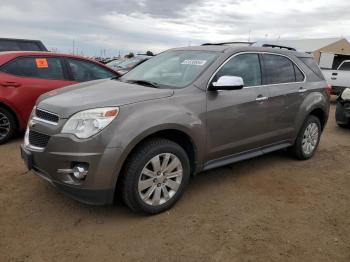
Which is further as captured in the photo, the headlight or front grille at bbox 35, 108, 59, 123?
front grille at bbox 35, 108, 59, 123

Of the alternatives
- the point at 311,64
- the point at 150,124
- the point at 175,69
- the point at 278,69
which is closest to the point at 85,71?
the point at 175,69

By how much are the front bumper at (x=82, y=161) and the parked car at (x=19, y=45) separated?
7.10m

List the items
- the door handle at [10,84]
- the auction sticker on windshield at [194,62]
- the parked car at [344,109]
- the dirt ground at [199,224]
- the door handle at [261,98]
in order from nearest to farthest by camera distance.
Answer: the dirt ground at [199,224]
the auction sticker on windshield at [194,62]
the door handle at [261,98]
the door handle at [10,84]
the parked car at [344,109]

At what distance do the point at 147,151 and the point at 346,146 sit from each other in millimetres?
4786

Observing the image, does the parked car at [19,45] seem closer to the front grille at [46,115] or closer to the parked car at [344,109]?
the front grille at [46,115]

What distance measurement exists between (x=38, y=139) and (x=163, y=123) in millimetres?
1200

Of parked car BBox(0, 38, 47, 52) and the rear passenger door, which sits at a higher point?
parked car BBox(0, 38, 47, 52)

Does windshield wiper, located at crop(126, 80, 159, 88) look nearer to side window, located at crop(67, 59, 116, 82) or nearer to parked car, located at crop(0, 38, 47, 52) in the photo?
side window, located at crop(67, 59, 116, 82)

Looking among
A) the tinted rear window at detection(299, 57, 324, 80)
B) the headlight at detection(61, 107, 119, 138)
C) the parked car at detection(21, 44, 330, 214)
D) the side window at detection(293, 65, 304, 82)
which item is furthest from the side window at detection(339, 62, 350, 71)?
the headlight at detection(61, 107, 119, 138)

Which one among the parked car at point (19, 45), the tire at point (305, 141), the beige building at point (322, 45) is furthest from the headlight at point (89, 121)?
the beige building at point (322, 45)

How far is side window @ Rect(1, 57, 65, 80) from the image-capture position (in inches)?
229

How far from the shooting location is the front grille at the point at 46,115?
10.7 feet

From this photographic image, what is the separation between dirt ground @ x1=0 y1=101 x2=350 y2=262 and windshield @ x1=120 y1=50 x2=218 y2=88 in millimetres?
1304

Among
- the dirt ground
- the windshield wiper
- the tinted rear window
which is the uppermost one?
the tinted rear window
